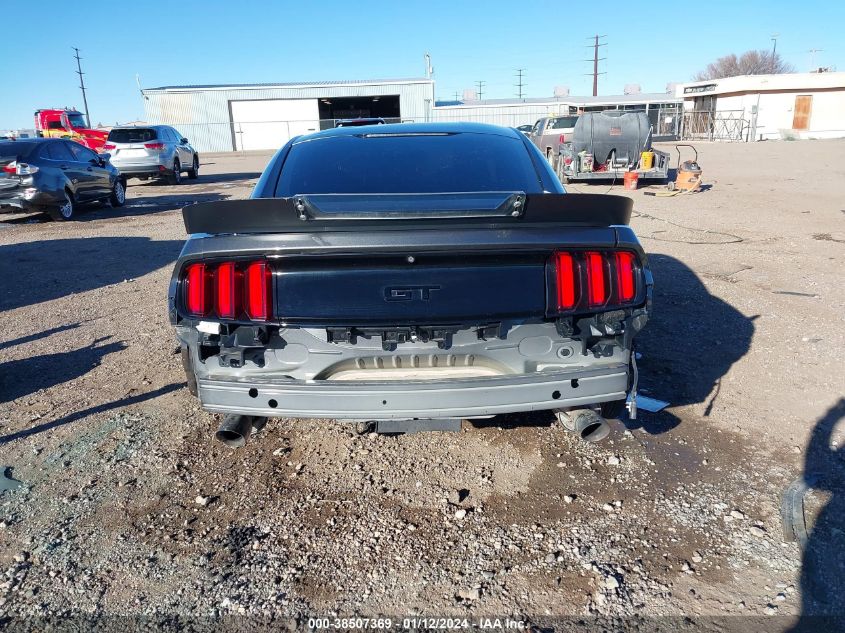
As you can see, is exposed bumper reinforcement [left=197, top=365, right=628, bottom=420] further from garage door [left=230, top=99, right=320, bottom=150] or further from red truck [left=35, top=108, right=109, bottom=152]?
garage door [left=230, top=99, right=320, bottom=150]

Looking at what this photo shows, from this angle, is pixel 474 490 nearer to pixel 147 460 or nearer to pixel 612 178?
pixel 147 460

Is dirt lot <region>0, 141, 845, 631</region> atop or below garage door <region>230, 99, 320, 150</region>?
below

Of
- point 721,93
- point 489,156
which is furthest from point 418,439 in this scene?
point 721,93

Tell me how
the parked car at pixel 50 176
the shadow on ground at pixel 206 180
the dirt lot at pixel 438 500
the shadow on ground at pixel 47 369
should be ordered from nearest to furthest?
the dirt lot at pixel 438 500, the shadow on ground at pixel 47 369, the parked car at pixel 50 176, the shadow on ground at pixel 206 180

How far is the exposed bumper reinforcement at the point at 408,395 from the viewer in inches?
104

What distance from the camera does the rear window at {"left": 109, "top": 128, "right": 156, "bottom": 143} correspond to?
18.4 metres

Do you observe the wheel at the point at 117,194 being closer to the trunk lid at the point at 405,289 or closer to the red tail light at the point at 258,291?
the red tail light at the point at 258,291

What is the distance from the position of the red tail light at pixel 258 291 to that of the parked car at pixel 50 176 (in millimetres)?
11093

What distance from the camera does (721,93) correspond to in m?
43.2

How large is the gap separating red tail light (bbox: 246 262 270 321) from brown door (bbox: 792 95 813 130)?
150ft

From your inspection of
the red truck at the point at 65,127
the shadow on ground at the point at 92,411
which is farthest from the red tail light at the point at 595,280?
the red truck at the point at 65,127

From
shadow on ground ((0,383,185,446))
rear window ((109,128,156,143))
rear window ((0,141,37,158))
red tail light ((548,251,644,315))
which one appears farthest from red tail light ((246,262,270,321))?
rear window ((109,128,156,143))

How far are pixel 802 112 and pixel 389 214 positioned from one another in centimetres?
4566

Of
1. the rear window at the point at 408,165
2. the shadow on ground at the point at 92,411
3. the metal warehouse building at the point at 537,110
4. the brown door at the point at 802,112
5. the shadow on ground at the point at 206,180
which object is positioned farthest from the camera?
the metal warehouse building at the point at 537,110
